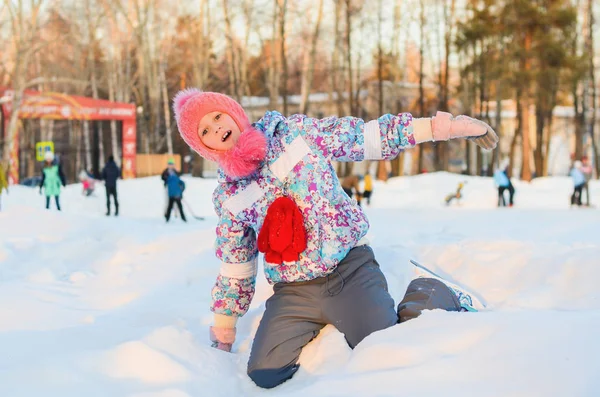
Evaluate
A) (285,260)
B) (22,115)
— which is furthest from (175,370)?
(22,115)

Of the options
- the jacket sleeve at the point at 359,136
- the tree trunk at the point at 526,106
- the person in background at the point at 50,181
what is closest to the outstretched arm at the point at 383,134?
the jacket sleeve at the point at 359,136

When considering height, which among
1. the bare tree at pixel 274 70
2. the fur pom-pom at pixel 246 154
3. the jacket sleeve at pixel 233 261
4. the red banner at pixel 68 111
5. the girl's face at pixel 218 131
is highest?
the bare tree at pixel 274 70

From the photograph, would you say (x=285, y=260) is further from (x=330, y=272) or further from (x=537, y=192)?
(x=537, y=192)

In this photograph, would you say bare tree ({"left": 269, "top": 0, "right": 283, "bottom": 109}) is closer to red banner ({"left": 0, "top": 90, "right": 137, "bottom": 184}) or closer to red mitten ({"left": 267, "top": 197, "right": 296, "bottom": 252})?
red banner ({"left": 0, "top": 90, "right": 137, "bottom": 184})

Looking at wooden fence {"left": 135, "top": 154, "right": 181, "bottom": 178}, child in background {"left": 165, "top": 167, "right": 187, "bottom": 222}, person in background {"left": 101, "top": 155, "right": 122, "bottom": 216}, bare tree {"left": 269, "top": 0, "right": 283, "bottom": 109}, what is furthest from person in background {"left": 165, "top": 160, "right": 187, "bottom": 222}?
wooden fence {"left": 135, "top": 154, "right": 181, "bottom": 178}

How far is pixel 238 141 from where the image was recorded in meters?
3.00

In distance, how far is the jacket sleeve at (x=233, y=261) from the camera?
3.17 m

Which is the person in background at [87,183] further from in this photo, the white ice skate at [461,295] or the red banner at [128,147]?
the white ice skate at [461,295]

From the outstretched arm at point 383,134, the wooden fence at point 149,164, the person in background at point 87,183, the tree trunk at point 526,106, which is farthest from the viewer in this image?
the wooden fence at point 149,164

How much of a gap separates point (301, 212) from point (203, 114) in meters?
0.66

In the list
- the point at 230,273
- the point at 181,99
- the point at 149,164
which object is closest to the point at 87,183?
the point at 149,164

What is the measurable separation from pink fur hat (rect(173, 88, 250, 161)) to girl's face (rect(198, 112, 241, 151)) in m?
0.02

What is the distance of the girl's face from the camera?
307 centimetres

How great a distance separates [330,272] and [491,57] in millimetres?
30126
